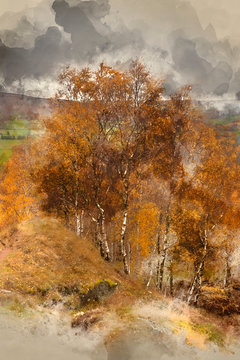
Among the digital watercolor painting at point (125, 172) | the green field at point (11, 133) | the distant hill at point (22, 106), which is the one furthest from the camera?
the green field at point (11, 133)

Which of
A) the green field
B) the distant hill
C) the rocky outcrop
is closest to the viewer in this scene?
the rocky outcrop

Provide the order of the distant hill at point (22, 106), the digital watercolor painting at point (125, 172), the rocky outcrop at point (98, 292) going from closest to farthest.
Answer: the digital watercolor painting at point (125, 172)
the rocky outcrop at point (98, 292)
the distant hill at point (22, 106)

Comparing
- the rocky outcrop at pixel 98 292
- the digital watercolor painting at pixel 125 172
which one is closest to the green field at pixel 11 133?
the digital watercolor painting at pixel 125 172

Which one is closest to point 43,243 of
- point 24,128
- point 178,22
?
point 24,128

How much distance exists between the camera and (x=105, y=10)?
18469 mm

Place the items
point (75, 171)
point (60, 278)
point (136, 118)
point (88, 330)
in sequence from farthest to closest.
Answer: point (75, 171), point (136, 118), point (60, 278), point (88, 330)

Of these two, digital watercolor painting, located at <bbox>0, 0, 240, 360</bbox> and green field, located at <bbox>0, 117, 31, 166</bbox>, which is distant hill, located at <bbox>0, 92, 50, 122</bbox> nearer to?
digital watercolor painting, located at <bbox>0, 0, 240, 360</bbox>

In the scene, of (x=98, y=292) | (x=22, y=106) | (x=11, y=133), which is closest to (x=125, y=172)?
(x=98, y=292)

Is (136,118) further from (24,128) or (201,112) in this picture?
(24,128)

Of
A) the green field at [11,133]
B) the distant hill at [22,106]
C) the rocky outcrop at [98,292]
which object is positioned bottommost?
the rocky outcrop at [98,292]

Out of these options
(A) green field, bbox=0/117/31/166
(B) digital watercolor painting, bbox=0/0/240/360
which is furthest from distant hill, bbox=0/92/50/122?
(A) green field, bbox=0/117/31/166

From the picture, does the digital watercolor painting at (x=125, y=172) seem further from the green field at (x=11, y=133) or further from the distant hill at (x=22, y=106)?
the green field at (x=11, y=133)

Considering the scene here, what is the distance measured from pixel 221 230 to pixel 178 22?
686 inches

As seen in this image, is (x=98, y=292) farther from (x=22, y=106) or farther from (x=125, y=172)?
(x=22, y=106)
